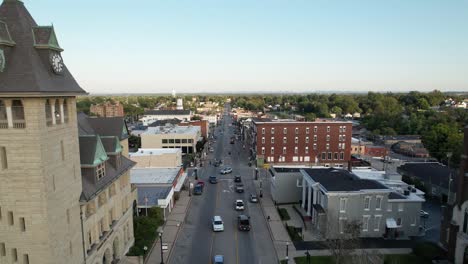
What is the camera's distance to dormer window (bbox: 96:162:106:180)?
1091 inches

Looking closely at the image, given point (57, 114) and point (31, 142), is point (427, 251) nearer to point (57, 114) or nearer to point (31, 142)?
point (57, 114)

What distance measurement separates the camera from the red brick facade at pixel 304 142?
260 ft

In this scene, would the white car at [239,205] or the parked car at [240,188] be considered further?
the parked car at [240,188]

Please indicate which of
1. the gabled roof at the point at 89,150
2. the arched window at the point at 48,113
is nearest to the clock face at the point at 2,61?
the arched window at the point at 48,113

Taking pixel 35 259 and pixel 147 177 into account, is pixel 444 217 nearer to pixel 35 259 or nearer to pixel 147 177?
pixel 35 259

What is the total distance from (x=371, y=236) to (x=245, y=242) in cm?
1588

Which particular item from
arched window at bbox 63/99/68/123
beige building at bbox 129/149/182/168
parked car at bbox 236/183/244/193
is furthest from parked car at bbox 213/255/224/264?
beige building at bbox 129/149/182/168

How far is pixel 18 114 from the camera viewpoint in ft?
64.5

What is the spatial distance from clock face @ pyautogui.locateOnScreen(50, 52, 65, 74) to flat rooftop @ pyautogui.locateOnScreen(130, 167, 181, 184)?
108ft

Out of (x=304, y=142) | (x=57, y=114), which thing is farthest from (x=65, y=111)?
(x=304, y=142)

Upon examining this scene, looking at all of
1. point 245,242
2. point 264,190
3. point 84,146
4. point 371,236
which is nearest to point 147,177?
point 264,190

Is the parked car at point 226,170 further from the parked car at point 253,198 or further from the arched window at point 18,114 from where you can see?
the arched window at point 18,114

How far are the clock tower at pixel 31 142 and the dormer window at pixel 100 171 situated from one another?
509 cm

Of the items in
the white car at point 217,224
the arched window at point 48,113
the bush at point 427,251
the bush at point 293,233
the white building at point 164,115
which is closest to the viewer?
the arched window at point 48,113
